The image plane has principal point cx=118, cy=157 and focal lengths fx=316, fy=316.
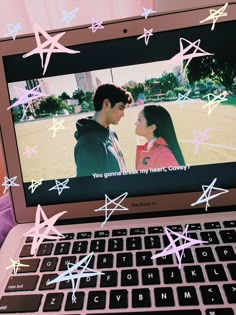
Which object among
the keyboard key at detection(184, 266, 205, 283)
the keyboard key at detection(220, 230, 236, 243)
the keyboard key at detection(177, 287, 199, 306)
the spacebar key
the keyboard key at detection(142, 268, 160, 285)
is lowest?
the spacebar key

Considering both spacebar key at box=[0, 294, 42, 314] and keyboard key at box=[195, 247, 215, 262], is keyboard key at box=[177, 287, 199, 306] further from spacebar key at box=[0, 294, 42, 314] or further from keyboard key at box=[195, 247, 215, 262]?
spacebar key at box=[0, 294, 42, 314]

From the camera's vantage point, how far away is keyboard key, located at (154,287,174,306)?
0.33 m

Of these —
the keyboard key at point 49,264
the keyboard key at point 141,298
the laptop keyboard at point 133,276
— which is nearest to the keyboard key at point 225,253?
the laptop keyboard at point 133,276

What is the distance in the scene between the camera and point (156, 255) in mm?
396

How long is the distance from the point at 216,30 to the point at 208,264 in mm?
314

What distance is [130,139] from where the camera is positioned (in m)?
0.47

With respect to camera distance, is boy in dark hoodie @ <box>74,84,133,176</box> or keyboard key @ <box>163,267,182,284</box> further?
boy in dark hoodie @ <box>74,84,133,176</box>

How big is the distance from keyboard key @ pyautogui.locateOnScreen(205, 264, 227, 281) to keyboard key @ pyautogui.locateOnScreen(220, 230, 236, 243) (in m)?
0.05

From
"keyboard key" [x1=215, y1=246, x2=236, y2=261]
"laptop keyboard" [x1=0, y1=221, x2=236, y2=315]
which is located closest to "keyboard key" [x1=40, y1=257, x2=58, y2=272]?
"laptop keyboard" [x1=0, y1=221, x2=236, y2=315]

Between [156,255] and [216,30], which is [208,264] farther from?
[216,30]

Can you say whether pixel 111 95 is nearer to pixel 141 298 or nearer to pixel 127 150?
pixel 127 150

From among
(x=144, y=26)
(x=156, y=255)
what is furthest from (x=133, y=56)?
(x=156, y=255)

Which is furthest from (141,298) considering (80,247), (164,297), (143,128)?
(143,128)

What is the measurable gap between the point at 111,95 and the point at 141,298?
280 millimetres
